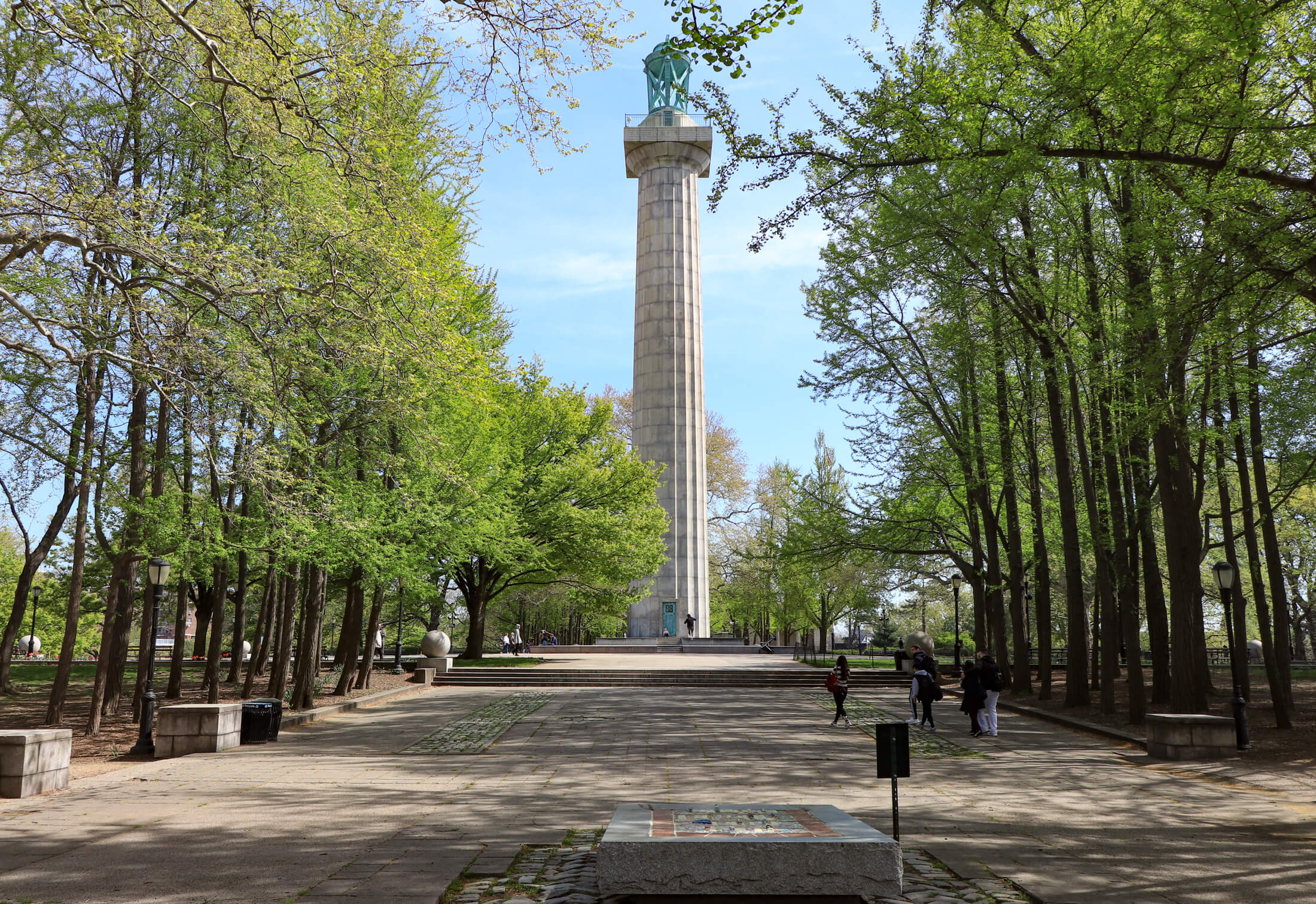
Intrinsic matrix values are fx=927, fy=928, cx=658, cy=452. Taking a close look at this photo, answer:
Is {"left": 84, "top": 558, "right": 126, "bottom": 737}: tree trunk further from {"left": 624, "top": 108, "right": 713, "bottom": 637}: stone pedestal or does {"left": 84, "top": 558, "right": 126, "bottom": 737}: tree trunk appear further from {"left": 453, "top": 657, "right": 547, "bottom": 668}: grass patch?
{"left": 624, "top": 108, "right": 713, "bottom": 637}: stone pedestal

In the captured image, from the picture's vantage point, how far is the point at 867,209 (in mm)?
22094

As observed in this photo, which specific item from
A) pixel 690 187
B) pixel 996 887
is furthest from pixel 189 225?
pixel 690 187

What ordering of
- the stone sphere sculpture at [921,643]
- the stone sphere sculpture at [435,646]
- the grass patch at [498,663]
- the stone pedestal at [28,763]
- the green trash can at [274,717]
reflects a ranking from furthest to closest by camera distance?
the stone sphere sculpture at [921,643] → the grass patch at [498,663] → the stone sphere sculpture at [435,646] → the green trash can at [274,717] → the stone pedestal at [28,763]

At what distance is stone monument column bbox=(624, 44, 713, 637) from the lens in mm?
48188

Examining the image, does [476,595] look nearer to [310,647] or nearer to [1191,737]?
[310,647]

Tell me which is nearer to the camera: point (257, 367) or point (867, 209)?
point (257, 367)

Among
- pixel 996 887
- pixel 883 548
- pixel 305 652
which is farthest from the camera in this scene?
pixel 883 548

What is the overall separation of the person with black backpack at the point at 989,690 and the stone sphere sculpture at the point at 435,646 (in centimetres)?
A: 1760

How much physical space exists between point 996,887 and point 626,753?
8.10m

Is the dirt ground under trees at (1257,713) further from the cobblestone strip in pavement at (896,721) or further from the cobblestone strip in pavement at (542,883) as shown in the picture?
the cobblestone strip in pavement at (542,883)

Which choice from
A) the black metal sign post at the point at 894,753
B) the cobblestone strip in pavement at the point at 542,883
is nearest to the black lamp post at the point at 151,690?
the cobblestone strip in pavement at the point at 542,883

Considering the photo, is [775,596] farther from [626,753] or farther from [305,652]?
[626,753]

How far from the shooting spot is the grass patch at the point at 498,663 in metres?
30.5

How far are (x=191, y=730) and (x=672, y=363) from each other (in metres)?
36.2
